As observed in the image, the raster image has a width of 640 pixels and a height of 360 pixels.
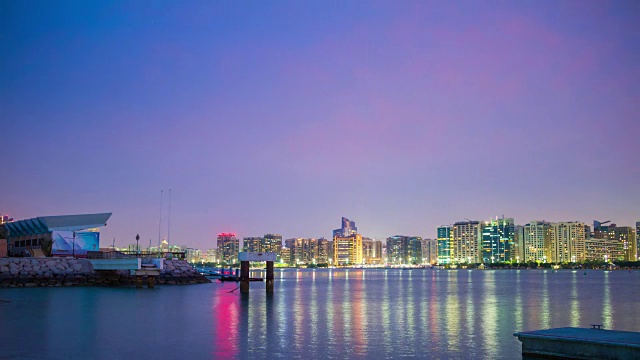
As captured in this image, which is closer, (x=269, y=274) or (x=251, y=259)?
(x=251, y=259)

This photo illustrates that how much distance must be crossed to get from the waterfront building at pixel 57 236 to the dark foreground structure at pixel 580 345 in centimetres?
8680

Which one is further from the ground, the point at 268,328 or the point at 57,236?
the point at 57,236

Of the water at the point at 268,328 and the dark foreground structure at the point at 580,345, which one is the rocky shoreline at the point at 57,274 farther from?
the dark foreground structure at the point at 580,345

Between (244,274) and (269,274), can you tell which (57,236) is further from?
(269,274)

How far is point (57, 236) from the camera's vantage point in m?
103

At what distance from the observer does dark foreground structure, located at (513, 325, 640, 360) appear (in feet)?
71.6

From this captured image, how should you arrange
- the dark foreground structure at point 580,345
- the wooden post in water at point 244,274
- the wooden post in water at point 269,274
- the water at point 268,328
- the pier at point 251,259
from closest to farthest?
the dark foreground structure at point 580,345 < the water at point 268,328 < the pier at point 251,259 < the wooden post in water at point 244,274 < the wooden post in water at point 269,274

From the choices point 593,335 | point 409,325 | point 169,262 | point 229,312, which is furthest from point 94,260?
point 593,335

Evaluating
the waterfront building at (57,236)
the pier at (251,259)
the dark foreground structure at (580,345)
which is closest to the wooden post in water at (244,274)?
the pier at (251,259)

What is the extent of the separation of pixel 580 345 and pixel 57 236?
317 feet

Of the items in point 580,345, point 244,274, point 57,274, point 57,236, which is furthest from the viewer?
point 57,236

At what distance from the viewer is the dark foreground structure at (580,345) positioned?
71.6 ft

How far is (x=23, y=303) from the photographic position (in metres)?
52.5

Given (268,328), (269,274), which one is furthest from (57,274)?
(268,328)
